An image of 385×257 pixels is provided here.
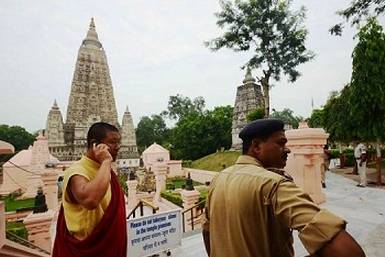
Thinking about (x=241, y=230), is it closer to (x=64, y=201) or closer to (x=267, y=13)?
(x=64, y=201)

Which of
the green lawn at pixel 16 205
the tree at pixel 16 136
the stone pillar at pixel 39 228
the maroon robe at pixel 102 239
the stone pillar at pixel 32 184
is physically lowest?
the green lawn at pixel 16 205

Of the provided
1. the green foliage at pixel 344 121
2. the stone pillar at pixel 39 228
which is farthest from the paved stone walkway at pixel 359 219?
the green foliage at pixel 344 121

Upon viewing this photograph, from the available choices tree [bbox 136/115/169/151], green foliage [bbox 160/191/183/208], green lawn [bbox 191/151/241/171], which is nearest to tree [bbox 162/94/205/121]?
tree [bbox 136/115/169/151]

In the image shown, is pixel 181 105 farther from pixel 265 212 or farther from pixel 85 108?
pixel 265 212

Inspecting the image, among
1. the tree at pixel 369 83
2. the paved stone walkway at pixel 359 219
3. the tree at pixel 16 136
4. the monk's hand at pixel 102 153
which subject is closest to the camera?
the monk's hand at pixel 102 153

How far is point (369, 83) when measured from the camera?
36.6 ft

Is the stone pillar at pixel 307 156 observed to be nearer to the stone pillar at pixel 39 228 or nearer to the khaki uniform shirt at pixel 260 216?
the khaki uniform shirt at pixel 260 216

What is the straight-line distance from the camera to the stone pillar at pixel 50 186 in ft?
36.4

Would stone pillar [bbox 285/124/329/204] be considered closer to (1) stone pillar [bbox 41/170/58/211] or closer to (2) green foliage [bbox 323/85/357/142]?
(2) green foliage [bbox 323/85/357/142]

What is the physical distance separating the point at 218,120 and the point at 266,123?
39283mm

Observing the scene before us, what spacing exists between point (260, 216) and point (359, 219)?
489cm

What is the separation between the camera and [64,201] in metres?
2.08

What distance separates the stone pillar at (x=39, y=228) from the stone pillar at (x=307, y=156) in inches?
227

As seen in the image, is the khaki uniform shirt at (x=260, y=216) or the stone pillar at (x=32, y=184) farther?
the stone pillar at (x=32, y=184)
